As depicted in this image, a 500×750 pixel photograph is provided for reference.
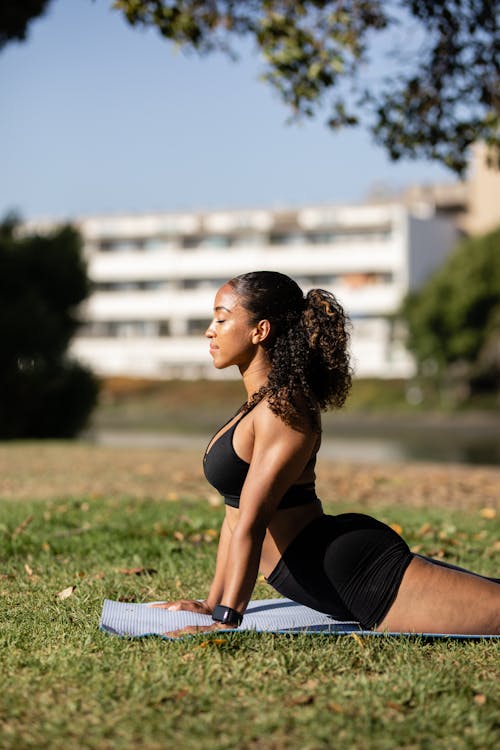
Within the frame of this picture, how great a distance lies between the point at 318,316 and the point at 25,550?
347 cm

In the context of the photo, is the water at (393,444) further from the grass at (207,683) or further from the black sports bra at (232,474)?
the black sports bra at (232,474)

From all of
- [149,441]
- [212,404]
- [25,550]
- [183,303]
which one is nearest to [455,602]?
[25,550]

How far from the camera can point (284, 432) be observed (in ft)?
13.9

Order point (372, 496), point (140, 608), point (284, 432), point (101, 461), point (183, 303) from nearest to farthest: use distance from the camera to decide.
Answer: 1. point (284, 432)
2. point (140, 608)
3. point (372, 496)
4. point (101, 461)
5. point (183, 303)

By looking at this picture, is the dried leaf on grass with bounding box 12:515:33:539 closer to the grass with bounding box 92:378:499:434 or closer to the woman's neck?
the woman's neck

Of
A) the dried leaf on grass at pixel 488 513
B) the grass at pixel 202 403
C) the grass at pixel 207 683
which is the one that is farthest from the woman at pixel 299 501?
the grass at pixel 202 403

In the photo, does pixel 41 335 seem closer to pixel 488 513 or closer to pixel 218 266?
pixel 488 513

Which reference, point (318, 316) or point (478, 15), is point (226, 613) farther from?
point (478, 15)

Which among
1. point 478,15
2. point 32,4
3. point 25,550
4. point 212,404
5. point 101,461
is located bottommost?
point 212,404

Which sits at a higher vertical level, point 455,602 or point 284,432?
point 284,432

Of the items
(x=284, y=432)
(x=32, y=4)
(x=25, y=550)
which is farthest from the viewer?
(x=32, y=4)

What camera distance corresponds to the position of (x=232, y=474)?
4.45 metres

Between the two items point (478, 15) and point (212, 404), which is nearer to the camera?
point (478, 15)

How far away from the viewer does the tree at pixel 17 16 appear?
20219 mm
